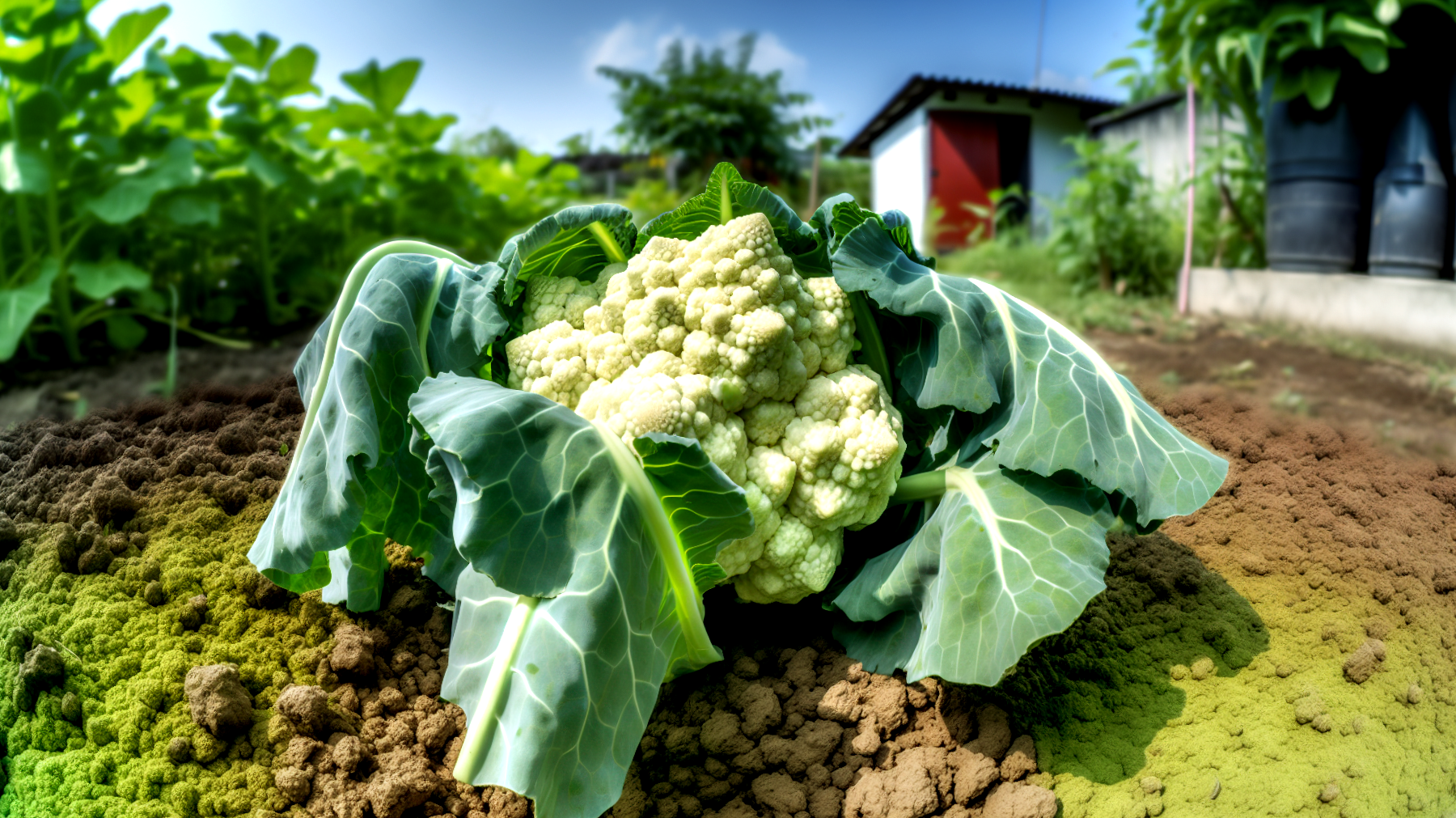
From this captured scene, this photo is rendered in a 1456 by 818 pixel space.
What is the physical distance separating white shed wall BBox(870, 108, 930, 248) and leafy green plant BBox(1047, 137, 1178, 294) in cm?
466

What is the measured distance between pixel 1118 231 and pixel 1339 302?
1690mm

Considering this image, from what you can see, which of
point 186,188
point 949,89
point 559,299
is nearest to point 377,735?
point 559,299

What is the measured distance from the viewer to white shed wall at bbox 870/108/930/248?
42.2ft

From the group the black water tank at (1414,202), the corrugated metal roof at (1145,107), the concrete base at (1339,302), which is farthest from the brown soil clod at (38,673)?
the corrugated metal roof at (1145,107)

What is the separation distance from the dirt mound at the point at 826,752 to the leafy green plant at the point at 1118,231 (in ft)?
18.2

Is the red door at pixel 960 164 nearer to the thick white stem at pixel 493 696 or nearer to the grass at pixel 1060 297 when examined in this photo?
the grass at pixel 1060 297

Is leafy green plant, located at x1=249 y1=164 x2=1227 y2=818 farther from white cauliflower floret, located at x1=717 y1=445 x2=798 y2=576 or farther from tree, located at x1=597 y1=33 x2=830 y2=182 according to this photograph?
tree, located at x1=597 y1=33 x2=830 y2=182

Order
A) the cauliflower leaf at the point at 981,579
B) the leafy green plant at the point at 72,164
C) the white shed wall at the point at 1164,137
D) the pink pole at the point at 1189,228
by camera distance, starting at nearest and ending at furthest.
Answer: the cauliflower leaf at the point at 981,579 → the leafy green plant at the point at 72,164 → the pink pole at the point at 1189,228 → the white shed wall at the point at 1164,137

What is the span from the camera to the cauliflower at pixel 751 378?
156cm

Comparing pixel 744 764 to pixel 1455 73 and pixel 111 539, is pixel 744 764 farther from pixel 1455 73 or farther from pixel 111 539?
pixel 1455 73

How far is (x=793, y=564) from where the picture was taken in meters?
1.59

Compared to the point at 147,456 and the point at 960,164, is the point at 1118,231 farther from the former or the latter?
the point at 960,164

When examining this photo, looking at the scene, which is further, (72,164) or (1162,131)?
(1162,131)

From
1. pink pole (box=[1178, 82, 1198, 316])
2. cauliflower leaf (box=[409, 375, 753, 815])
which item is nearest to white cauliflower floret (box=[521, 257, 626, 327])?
cauliflower leaf (box=[409, 375, 753, 815])
